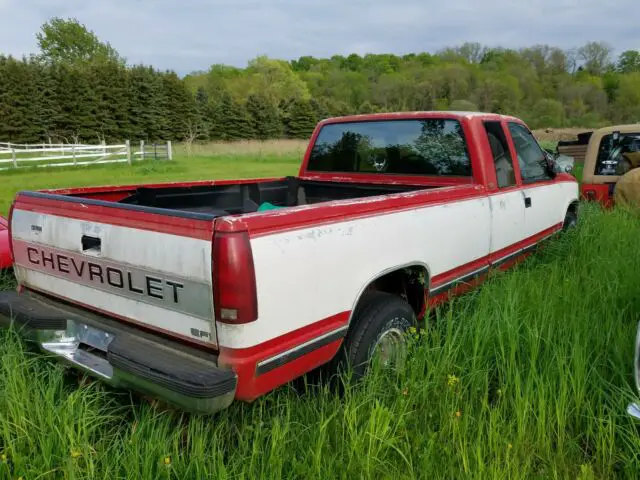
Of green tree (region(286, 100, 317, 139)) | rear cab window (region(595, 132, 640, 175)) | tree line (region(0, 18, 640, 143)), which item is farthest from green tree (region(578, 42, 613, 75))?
rear cab window (region(595, 132, 640, 175))

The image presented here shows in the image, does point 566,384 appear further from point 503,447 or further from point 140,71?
point 140,71

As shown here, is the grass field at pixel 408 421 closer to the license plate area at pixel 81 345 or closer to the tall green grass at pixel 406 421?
the tall green grass at pixel 406 421

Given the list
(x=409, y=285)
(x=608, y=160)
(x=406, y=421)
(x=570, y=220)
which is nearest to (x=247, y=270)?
(x=406, y=421)

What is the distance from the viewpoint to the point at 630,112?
236 ft

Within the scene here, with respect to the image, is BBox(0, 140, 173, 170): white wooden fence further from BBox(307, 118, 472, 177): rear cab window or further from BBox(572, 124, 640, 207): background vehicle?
BBox(572, 124, 640, 207): background vehicle

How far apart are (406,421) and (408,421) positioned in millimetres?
13

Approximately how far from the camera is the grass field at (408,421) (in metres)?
2.13

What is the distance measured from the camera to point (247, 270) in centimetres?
205

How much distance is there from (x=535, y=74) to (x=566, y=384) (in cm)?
10493

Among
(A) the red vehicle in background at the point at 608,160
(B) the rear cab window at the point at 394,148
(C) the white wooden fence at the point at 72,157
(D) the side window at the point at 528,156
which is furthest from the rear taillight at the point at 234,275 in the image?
(C) the white wooden fence at the point at 72,157

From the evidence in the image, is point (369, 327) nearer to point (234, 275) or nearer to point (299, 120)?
point (234, 275)

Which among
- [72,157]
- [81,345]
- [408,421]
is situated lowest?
[408,421]

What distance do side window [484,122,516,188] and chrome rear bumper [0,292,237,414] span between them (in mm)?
3041

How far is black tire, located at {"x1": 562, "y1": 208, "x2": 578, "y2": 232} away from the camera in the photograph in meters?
5.99
